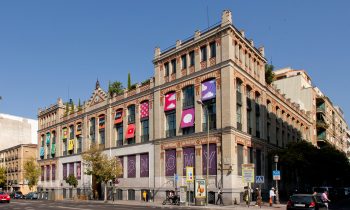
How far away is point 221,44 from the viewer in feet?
157

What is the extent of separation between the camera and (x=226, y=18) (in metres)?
47.7

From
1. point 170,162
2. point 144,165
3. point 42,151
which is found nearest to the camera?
point 170,162

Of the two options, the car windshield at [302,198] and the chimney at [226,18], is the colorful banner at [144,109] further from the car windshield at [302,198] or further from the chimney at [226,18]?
the car windshield at [302,198]

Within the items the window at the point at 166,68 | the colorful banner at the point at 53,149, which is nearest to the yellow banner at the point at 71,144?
the colorful banner at the point at 53,149

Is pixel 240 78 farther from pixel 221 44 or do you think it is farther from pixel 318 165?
pixel 318 165

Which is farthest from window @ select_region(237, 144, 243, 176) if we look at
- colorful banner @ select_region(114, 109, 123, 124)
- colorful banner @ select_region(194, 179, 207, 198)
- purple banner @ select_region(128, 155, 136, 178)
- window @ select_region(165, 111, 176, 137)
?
colorful banner @ select_region(114, 109, 123, 124)

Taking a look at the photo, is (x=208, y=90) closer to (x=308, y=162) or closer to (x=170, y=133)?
A: (x=170, y=133)

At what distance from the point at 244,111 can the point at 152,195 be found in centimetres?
1565

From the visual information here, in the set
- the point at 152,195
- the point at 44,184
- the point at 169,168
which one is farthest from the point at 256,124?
the point at 44,184

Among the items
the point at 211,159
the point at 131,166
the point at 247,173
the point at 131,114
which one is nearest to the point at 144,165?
the point at 131,166

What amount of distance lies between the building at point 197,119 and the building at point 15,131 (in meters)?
61.7

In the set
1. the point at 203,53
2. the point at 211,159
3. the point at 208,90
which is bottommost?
the point at 211,159

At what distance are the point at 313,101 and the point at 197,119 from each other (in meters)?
43.2

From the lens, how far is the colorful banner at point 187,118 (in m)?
50.5
